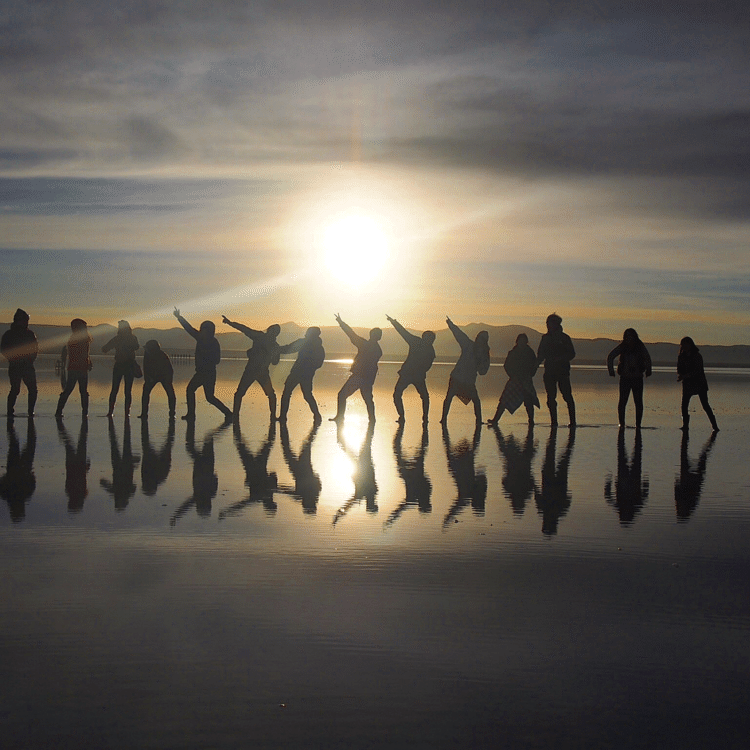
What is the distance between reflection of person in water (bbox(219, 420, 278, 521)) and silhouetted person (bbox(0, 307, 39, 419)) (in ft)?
17.8

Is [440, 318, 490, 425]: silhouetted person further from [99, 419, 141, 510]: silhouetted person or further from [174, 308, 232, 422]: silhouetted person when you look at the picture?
[99, 419, 141, 510]: silhouetted person

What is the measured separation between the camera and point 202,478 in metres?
12.1

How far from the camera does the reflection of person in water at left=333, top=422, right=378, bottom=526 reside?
9.90m

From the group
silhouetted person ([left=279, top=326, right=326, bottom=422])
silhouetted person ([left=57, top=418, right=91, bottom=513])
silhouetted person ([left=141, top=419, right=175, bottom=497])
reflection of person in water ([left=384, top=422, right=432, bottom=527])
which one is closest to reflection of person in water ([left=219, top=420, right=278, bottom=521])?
silhouetted person ([left=141, top=419, right=175, bottom=497])

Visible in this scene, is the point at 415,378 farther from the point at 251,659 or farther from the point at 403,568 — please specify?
the point at 251,659

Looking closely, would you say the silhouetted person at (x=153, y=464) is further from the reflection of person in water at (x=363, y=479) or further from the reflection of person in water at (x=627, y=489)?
the reflection of person in water at (x=627, y=489)

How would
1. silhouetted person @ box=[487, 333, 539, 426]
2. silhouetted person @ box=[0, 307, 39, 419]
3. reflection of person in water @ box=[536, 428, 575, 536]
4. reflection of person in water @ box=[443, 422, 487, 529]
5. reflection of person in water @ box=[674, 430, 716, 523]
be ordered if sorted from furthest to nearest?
silhouetted person @ box=[487, 333, 539, 426]
silhouetted person @ box=[0, 307, 39, 419]
reflection of person in water @ box=[674, 430, 716, 523]
reflection of person in water @ box=[443, 422, 487, 529]
reflection of person in water @ box=[536, 428, 575, 536]

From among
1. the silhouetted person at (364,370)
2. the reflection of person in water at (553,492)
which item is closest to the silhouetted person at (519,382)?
the silhouetted person at (364,370)

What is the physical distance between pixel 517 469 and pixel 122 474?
4.83 meters

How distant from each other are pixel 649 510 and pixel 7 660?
6.63 meters


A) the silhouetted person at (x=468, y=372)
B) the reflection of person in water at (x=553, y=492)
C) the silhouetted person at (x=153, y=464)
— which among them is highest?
the silhouetted person at (x=468, y=372)

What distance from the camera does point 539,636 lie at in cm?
550

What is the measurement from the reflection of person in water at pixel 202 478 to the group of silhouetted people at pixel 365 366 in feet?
10.9

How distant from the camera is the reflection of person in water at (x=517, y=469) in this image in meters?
10.7
